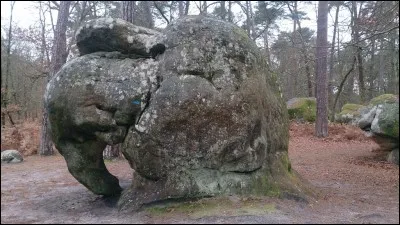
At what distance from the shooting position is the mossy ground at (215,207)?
21.1 feet

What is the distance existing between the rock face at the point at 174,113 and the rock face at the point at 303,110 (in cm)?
1567

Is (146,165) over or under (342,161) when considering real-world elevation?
over

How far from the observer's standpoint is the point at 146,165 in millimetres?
7258

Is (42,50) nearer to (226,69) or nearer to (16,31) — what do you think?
(16,31)

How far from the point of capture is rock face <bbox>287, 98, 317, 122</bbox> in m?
23.2

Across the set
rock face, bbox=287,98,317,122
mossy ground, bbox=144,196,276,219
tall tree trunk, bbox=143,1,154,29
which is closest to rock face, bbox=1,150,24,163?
mossy ground, bbox=144,196,276,219

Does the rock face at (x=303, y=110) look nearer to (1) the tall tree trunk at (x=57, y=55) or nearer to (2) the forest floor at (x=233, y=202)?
(2) the forest floor at (x=233, y=202)

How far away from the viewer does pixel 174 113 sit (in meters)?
7.09

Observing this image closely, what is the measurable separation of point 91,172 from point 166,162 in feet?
6.10

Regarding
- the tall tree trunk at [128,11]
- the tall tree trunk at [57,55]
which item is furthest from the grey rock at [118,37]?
the tall tree trunk at [57,55]

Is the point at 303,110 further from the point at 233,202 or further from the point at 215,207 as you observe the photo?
the point at 215,207

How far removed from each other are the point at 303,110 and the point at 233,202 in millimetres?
17343

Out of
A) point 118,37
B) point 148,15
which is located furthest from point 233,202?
point 148,15

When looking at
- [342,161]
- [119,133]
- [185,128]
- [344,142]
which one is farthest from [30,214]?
[344,142]
